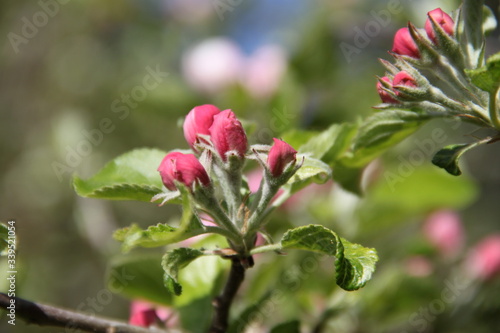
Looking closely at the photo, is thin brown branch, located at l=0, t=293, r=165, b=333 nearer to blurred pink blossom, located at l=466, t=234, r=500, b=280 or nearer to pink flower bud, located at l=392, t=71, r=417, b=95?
pink flower bud, located at l=392, t=71, r=417, b=95

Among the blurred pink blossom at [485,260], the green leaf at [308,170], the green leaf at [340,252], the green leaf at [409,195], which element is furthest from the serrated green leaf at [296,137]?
the blurred pink blossom at [485,260]

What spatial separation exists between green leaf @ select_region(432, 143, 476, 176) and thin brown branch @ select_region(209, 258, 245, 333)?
333 millimetres

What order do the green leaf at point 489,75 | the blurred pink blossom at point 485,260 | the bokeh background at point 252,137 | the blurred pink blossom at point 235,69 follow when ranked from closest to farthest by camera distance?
the green leaf at point 489,75 < the bokeh background at point 252,137 < the blurred pink blossom at point 485,260 < the blurred pink blossom at point 235,69

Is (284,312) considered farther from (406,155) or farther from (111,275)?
(406,155)

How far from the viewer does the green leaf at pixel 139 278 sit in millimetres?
1217

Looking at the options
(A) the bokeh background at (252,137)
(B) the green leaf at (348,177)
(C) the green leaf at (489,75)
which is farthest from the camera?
(A) the bokeh background at (252,137)

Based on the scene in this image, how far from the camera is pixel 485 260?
5.86 feet

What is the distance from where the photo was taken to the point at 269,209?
34.4 inches

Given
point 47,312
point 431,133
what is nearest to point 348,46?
point 431,133

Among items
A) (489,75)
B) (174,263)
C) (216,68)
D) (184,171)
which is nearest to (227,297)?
(174,263)

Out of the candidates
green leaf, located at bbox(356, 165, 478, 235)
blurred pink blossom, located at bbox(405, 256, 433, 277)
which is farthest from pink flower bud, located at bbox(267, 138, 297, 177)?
blurred pink blossom, located at bbox(405, 256, 433, 277)

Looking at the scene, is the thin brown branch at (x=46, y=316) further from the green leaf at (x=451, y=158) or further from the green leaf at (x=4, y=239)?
the green leaf at (x=451, y=158)

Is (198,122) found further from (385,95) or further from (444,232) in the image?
(444,232)

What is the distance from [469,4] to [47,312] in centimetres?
76
